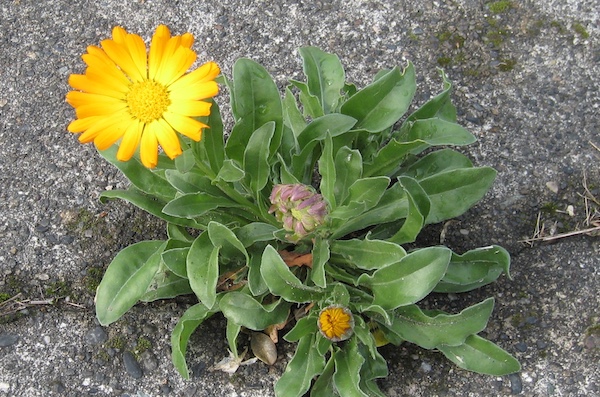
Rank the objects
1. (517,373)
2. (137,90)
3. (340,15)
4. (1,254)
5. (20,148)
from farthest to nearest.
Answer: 1. (340,15)
2. (20,148)
3. (1,254)
4. (517,373)
5. (137,90)

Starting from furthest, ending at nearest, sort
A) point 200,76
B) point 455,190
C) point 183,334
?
point 455,190
point 183,334
point 200,76

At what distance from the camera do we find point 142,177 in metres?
2.07

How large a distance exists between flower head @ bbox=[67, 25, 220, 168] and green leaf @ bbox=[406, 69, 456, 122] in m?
0.79

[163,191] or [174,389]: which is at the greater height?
[163,191]

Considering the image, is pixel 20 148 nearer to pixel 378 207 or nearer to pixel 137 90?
pixel 137 90

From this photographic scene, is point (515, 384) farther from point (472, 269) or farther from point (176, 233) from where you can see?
point (176, 233)

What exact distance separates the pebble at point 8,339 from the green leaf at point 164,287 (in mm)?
397

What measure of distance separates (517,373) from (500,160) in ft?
2.23

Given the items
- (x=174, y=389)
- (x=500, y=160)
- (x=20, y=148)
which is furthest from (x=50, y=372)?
(x=500, y=160)

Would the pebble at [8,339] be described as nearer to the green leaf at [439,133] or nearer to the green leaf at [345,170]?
the green leaf at [345,170]

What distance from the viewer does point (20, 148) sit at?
2.41m

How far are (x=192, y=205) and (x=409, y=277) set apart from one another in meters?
0.59

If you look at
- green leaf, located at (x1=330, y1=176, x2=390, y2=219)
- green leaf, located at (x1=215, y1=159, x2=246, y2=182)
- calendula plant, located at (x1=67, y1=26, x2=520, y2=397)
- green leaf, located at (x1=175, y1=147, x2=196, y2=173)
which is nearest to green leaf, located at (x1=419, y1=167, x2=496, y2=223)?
calendula plant, located at (x1=67, y1=26, x2=520, y2=397)

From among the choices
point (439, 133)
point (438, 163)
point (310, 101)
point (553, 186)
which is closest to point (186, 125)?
point (310, 101)
